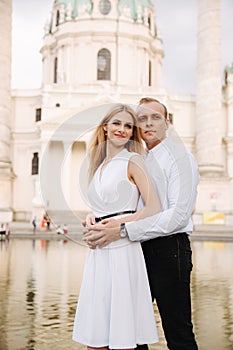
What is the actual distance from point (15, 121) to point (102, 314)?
154 ft

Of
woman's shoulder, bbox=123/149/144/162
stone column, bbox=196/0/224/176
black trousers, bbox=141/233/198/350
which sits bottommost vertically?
black trousers, bbox=141/233/198/350

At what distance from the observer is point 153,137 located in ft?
13.6

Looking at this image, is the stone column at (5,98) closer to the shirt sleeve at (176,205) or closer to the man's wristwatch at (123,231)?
the shirt sleeve at (176,205)

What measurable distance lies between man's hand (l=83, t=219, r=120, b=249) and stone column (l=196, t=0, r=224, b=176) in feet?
111

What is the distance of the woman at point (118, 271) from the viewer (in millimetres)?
3605

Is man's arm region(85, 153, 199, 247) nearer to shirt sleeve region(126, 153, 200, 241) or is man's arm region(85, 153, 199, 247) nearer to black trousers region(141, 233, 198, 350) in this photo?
shirt sleeve region(126, 153, 200, 241)

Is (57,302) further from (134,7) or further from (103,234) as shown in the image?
(134,7)

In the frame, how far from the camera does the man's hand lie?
3648 mm

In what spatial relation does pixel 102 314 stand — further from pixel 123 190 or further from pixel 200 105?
pixel 200 105

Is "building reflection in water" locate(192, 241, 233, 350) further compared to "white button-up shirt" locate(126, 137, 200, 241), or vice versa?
"building reflection in water" locate(192, 241, 233, 350)

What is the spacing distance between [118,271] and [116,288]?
0.36 feet

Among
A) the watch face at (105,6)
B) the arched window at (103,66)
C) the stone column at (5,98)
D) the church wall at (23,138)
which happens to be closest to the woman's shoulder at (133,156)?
the stone column at (5,98)

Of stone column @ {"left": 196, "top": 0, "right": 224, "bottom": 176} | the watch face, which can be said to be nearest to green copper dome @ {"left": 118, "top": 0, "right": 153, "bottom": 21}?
the watch face

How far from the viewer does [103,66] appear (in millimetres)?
53625
